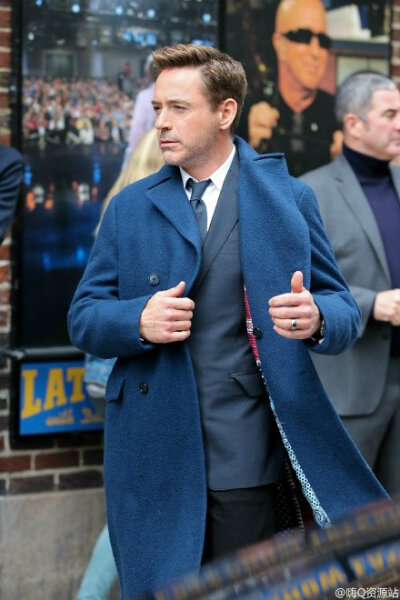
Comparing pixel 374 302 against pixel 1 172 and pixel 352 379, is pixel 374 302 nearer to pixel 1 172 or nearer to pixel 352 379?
pixel 352 379

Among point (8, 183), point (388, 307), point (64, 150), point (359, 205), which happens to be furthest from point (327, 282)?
point (64, 150)

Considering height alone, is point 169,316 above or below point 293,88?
below

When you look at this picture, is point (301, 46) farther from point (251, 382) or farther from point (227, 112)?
point (251, 382)

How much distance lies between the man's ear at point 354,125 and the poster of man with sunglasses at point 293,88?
698 millimetres

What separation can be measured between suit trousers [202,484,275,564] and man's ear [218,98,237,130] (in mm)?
1058

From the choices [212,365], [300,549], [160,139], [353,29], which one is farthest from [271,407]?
[353,29]

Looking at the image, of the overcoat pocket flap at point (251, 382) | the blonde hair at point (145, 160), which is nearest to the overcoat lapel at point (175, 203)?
the overcoat pocket flap at point (251, 382)

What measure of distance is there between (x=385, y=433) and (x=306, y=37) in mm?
2054

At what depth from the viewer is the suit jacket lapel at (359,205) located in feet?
13.0

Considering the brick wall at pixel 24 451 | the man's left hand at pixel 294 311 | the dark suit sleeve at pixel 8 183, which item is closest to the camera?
the man's left hand at pixel 294 311

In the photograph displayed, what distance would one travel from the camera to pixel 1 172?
4.10 m

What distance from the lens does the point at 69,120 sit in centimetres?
453

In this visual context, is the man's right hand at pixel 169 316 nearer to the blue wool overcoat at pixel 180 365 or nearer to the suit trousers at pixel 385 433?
the blue wool overcoat at pixel 180 365

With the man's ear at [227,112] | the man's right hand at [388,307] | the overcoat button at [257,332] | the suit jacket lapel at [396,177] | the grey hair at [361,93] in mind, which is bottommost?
the man's right hand at [388,307]
